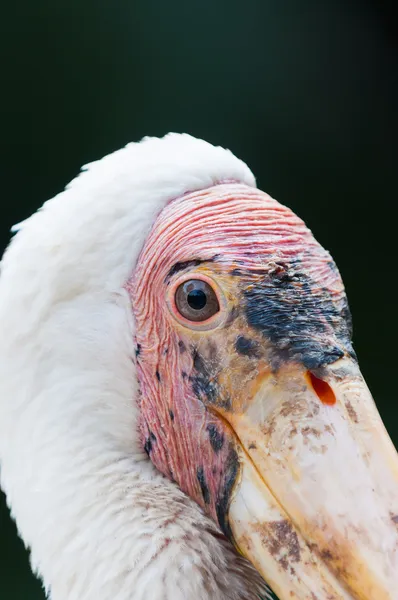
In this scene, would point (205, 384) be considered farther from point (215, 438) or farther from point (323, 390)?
point (323, 390)

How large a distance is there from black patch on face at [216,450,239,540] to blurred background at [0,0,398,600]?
120 inches

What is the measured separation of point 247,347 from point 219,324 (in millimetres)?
94

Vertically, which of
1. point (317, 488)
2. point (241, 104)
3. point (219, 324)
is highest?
point (241, 104)

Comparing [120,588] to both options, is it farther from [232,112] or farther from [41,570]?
[232,112]

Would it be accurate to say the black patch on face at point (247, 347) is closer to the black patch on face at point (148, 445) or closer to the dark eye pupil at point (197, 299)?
the dark eye pupil at point (197, 299)

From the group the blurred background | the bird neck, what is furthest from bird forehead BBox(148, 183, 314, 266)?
the blurred background

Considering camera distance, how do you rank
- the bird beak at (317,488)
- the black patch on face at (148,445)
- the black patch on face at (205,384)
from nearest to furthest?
the bird beak at (317,488)
the black patch on face at (205,384)
the black patch on face at (148,445)

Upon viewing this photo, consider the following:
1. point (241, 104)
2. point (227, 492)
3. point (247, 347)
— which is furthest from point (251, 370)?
point (241, 104)

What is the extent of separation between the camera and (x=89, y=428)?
6.48ft

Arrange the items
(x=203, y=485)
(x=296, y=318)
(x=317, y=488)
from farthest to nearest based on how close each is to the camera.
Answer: (x=203, y=485), (x=296, y=318), (x=317, y=488)

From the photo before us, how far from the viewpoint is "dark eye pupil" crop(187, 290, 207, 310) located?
1.90 metres

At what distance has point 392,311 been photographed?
580 centimetres

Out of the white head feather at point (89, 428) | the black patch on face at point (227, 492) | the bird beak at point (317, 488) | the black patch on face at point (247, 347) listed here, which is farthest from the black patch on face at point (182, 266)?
the black patch on face at point (227, 492)

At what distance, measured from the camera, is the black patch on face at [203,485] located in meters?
1.93
